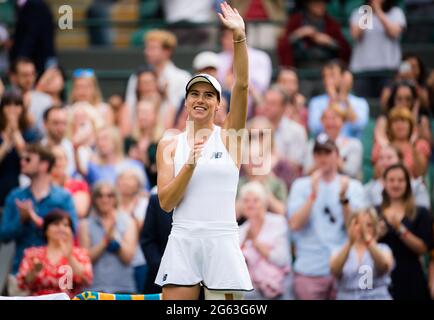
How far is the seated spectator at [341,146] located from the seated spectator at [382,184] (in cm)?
25

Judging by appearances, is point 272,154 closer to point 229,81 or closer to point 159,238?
point 229,81

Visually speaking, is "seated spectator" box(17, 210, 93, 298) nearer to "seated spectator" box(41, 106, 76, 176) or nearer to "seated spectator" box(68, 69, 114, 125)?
"seated spectator" box(41, 106, 76, 176)

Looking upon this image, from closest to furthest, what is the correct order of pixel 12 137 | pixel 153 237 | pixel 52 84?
pixel 153 237, pixel 12 137, pixel 52 84

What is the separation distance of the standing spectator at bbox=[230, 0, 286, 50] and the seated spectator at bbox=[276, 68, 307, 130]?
168cm

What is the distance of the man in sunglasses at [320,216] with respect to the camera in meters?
11.2

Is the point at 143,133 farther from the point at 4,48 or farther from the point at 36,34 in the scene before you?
the point at 4,48

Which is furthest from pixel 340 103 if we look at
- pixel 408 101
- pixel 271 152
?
pixel 271 152

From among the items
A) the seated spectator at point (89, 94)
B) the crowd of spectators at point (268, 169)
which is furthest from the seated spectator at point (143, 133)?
the seated spectator at point (89, 94)

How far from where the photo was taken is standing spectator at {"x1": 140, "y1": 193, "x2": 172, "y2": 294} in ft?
29.9

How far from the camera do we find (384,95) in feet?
44.3

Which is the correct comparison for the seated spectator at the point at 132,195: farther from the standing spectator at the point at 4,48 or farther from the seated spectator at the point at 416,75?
the standing spectator at the point at 4,48

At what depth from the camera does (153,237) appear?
9.20 meters

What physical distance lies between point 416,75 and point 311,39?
119cm

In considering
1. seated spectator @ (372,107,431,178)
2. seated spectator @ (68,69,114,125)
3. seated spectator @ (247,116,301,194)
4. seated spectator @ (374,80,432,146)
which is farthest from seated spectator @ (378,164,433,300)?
seated spectator @ (68,69,114,125)
